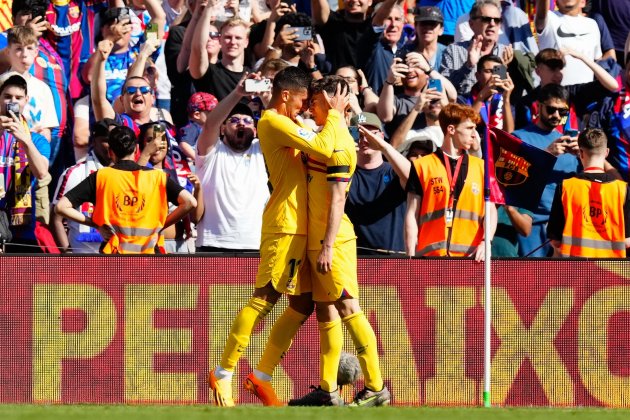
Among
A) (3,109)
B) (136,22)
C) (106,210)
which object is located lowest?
(106,210)

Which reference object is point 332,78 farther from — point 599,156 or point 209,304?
point 599,156

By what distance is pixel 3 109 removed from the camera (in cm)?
1248

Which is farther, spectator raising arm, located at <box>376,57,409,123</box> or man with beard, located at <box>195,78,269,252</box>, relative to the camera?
spectator raising arm, located at <box>376,57,409,123</box>

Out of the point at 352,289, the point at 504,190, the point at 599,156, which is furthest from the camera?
the point at 599,156

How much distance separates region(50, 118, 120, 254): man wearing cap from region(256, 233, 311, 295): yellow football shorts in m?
3.05

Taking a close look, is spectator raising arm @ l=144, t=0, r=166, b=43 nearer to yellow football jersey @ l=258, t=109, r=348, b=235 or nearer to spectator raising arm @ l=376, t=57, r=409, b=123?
spectator raising arm @ l=376, t=57, r=409, b=123

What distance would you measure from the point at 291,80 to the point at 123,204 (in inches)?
99.2

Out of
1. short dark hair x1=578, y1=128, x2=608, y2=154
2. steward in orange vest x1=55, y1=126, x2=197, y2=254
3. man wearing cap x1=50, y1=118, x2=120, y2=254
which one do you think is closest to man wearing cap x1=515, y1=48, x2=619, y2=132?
short dark hair x1=578, y1=128, x2=608, y2=154

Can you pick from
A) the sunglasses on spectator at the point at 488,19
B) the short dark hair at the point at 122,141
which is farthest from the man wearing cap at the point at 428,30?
the short dark hair at the point at 122,141

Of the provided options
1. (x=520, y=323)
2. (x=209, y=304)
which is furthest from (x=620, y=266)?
(x=209, y=304)

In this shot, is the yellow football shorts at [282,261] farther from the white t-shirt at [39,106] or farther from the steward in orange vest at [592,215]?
the white t-shirt at [39,106]

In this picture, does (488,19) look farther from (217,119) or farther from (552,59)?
(217,119)

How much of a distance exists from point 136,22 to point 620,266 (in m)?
6.83

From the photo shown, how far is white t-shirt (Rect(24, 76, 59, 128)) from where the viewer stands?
43.4 feet
